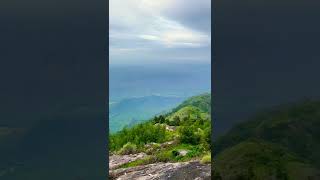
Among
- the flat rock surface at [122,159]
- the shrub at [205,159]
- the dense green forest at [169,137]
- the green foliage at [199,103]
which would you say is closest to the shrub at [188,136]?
the dense green forest at [169,137]

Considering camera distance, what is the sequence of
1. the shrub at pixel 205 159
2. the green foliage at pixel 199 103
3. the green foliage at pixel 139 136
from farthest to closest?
1. the green foliage at pixel 199 103
2. the green foliage at pixel 139 136
3. the shrub at pixel 205 159

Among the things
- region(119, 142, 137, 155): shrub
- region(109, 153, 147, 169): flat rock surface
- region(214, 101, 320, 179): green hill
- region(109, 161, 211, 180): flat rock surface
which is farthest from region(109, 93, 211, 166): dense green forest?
region(214, 101, 320, 179): green hill

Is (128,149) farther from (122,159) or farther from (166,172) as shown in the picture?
(166,172)

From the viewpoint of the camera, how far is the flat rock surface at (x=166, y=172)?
5.72 metres

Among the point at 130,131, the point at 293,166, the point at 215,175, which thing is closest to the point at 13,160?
the point at 215,175

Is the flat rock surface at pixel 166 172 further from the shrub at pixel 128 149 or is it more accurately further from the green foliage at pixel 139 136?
the green foliage at pixel 139 136

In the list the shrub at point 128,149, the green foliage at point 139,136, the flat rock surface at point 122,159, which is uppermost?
the green foliage at point 139,136

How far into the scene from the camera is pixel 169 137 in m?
7.75

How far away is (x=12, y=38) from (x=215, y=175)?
2238mm

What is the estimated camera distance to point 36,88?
13.0ft

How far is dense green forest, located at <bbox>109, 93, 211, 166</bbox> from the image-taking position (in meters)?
7.05

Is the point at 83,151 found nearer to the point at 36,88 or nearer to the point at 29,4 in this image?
the point at 36,88

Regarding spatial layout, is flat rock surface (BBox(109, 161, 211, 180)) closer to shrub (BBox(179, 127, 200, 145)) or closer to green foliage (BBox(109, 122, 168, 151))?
shrub (BBox(179, 127, 200, 145))

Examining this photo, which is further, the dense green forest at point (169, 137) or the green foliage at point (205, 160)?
the dense green forest at point (169, 137)
